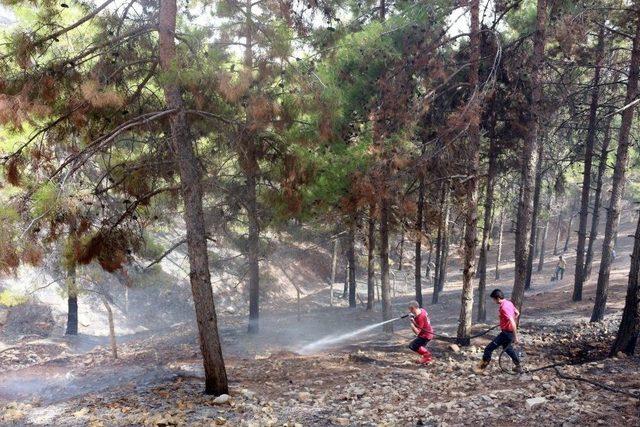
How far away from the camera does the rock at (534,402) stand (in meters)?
6.78

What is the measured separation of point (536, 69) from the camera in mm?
11164

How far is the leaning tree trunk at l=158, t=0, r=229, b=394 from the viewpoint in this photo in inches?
310

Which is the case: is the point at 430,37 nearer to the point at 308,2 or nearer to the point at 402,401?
the point at 308,2

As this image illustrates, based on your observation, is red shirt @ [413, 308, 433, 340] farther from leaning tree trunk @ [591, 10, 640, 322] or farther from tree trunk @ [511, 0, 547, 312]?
leaning tree trunk @ [591, 10, 640, 322]

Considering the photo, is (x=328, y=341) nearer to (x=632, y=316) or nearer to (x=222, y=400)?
(x=222, y=400)

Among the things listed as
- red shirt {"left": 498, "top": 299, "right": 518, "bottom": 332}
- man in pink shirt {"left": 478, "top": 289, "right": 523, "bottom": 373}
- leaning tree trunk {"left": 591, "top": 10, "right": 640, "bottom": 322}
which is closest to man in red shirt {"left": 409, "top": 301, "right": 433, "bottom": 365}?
man in pink shirt {"left": 478, "top": 289, "right": 523, "bottom": 373}

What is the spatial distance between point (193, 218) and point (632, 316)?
8.70 meters

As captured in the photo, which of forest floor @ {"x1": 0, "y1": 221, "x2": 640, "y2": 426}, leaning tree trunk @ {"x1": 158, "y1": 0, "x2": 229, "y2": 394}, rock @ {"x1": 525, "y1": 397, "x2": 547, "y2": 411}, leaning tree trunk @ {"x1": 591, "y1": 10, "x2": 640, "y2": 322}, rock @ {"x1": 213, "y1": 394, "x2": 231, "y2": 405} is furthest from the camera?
leaning tree trunk @ {"x1": 591, "y1": 10, "x2": 640, "y2": 322}

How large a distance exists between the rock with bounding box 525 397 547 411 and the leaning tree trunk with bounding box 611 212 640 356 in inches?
151

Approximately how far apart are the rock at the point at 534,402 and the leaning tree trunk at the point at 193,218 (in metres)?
5.07

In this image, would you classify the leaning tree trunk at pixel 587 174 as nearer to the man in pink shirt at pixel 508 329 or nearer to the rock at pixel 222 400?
the man in pink shirt at pixel 508 329

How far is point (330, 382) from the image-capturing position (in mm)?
9984

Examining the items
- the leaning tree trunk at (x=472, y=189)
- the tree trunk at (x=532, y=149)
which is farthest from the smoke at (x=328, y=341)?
the tree trunk at (x=532, y=149)

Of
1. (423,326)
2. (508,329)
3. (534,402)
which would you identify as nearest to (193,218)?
(423,326)
